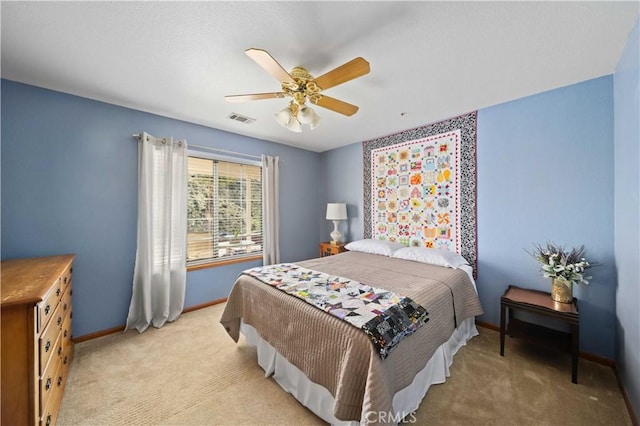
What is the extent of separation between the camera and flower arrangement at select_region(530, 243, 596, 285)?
189 cm

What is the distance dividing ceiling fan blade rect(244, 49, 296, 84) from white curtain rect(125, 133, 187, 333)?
1.92 meters

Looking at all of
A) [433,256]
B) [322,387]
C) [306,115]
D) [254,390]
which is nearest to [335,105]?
[306,115]

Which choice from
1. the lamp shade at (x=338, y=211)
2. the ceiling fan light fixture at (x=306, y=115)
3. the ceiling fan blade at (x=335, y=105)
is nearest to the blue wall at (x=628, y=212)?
the ceiling fan blade at (x=335, y=105)

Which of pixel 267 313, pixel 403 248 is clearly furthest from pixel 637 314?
pixel 267 313

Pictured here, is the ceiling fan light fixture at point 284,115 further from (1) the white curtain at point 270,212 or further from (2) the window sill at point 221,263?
(2) the window sill at point 221,263

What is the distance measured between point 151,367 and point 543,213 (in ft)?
12.6

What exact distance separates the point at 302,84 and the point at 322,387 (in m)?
2.03

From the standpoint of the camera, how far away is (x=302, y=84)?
1676 mm

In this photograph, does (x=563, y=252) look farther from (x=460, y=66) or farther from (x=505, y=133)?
(x=460, y=66)

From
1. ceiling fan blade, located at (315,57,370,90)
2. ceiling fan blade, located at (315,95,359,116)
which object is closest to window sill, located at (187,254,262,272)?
ceiling fan blade, located at (315,95,359,116)

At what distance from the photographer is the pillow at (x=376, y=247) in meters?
3.05

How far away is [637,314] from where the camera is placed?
56.1 inches

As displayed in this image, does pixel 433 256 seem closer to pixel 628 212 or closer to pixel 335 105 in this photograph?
pixel 628 212

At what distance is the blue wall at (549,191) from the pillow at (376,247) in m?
0.97
